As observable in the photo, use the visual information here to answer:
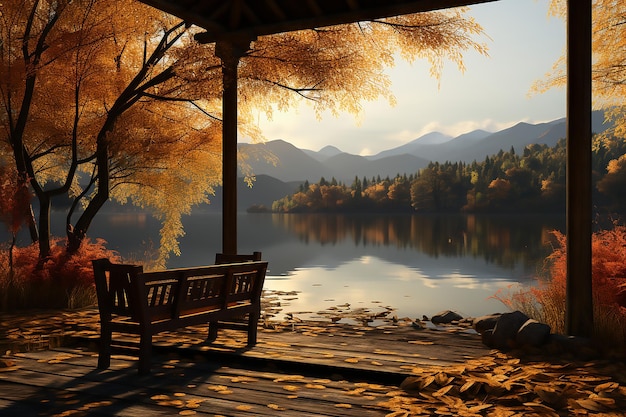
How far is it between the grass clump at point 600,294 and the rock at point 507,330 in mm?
640

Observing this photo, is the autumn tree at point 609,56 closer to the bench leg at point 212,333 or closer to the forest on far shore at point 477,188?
the bench leg at point 212,333

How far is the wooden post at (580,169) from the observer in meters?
6.11

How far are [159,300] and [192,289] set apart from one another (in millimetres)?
447

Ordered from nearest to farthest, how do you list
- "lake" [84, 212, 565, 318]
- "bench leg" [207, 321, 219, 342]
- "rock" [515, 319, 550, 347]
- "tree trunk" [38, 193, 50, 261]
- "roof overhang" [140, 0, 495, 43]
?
"rock" [515, 319, 550, 347] < "bench leg" [207, 321, 219, 342] < "roof overhang" [140, 0, 495, 43] < "tree trunk" [38, 193, 50, 261] < "lake" [84, 212, 565, 318]

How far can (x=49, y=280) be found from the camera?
32.4ft

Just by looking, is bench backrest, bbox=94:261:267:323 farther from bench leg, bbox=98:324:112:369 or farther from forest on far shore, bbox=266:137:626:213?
forest on far shore, bbox=266:137:626:213

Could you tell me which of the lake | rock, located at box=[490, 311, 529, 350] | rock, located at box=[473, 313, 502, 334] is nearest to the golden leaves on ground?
rock, located at box=[490, 311, 529, 350]

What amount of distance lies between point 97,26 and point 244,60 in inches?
109

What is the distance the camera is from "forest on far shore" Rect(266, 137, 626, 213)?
250 ft

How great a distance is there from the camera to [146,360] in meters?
5.32

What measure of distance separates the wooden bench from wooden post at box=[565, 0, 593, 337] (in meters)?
3.34

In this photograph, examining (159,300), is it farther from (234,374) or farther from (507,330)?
(507,330)

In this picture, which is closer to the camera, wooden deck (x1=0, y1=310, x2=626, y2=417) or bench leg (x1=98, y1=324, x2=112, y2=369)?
wooden deck (x1=0, y1=310, x2=626, y2=417)

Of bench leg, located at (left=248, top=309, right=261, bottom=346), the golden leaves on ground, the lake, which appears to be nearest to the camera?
the golden leaves on ground
